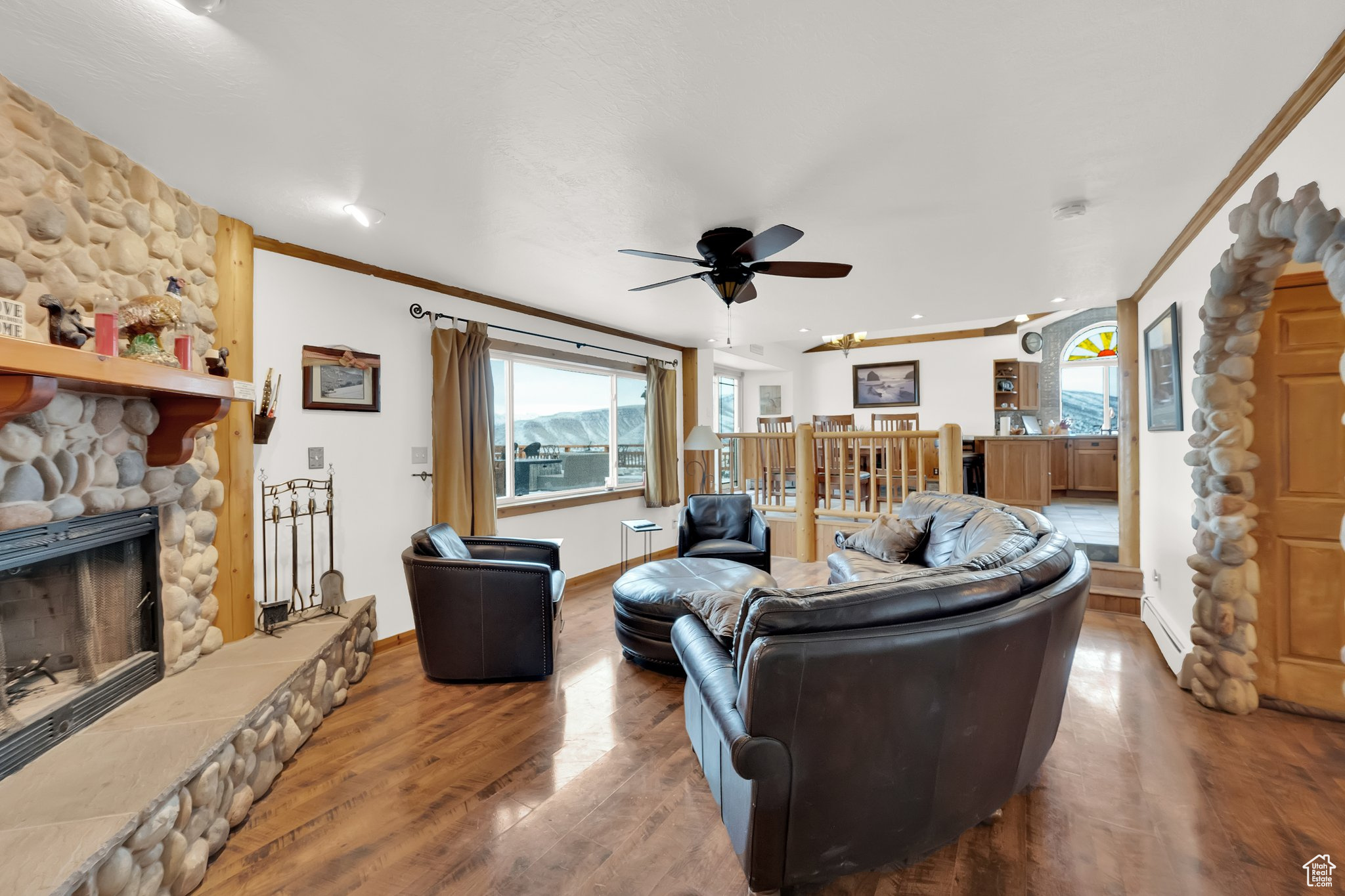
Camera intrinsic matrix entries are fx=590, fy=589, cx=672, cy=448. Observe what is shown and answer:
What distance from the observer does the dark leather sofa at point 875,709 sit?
149 centimetres

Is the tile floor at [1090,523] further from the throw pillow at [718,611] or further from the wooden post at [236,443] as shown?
the wooden post at [236,443]

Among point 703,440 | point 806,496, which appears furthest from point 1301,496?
point 703,440

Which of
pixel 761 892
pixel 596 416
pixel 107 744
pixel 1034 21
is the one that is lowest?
pixel 761 892

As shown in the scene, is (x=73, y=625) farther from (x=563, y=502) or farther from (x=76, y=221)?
(x=563, y=502)

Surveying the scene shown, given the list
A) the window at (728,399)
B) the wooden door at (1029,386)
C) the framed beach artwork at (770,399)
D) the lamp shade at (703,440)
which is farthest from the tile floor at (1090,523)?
the window at (728,399)

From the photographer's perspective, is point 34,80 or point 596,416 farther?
point 596,416

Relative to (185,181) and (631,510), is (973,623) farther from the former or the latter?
(631,510)

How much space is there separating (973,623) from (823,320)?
4322 millimetres

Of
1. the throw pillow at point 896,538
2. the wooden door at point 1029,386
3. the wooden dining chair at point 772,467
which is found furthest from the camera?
the wooden door at point 1029,386

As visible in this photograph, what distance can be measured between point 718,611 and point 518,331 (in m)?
3.13

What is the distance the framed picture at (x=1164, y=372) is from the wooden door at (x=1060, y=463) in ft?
15.9

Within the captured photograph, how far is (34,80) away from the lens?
1.78 meters

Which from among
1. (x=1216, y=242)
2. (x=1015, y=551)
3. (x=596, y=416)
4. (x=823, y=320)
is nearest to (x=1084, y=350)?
(x=823, y=320)
